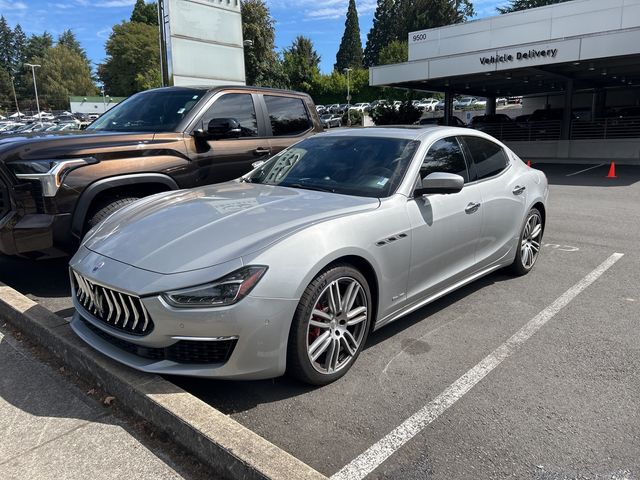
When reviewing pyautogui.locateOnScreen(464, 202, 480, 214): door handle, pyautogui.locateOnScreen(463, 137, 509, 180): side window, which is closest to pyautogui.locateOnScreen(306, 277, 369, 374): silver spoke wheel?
pyautogui.locateOnScreen(464, 202, 480, 214): door handle

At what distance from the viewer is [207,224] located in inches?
126

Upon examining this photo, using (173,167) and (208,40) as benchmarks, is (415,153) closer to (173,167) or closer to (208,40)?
(173,167)

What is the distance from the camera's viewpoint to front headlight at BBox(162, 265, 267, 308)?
8.79ft

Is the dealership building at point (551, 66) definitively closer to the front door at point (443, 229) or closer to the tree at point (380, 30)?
the front door at point (443, 229)

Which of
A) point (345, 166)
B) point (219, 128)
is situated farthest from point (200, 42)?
point (345, 166)

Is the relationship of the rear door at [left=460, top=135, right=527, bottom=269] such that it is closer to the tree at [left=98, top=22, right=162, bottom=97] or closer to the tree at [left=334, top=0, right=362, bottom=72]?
the tree at [left=98, top=22, right=162, bottom=97]

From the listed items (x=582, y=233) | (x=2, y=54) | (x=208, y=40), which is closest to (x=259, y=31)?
(x=208, y=40)

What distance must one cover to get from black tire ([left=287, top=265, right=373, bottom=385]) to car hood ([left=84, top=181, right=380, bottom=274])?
34 centimetres

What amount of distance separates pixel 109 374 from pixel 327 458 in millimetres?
1367

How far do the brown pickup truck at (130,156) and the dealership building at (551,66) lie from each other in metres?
14.7

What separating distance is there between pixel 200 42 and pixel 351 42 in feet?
340

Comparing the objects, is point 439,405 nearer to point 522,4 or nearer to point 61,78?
point 522,4

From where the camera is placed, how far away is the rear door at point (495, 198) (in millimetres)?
4520

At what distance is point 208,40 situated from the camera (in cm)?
1337
